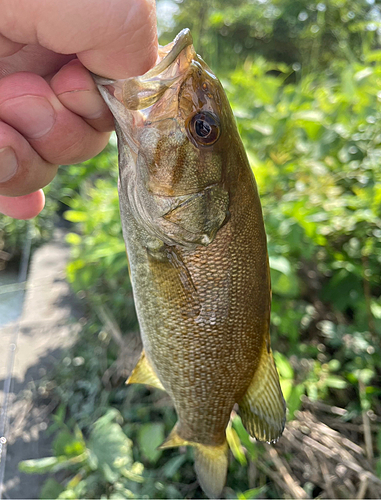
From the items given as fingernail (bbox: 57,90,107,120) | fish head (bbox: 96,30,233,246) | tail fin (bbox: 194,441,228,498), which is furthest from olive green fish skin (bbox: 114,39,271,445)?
fingernail (bbox: 57,90,107,120)

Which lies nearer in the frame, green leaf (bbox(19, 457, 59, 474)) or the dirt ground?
green leaf (bbox(19, 457, 59, 474))

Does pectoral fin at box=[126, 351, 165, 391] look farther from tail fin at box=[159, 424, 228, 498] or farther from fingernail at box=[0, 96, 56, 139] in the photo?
fingernail at box=[0, 96, 56, 139]

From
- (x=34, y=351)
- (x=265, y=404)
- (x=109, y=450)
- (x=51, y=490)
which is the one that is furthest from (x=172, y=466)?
(x=34, y=351)

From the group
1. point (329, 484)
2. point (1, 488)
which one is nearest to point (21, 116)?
point (329, 484)

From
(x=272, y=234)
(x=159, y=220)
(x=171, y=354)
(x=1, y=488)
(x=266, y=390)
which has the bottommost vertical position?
(x=1, y=488)

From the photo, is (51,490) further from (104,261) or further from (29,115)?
(29,115)

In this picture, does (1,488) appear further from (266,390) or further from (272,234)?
(272,234)

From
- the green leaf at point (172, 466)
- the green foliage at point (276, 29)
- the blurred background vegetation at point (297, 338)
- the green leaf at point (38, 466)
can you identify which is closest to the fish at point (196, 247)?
the blurred background vegetation at point (297, 338)

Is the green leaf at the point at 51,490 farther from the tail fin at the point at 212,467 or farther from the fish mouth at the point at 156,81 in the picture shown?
the fish mouth at the point at 156,81
